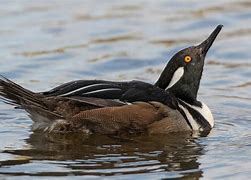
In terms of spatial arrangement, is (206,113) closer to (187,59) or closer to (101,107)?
(187,59)

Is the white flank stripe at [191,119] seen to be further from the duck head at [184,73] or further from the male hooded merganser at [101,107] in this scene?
the duck head at [184,73]

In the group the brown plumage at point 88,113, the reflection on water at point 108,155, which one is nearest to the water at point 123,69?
the reflection on water at point 108,155

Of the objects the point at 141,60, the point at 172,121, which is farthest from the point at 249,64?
the point at 172,121

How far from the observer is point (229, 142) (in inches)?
415

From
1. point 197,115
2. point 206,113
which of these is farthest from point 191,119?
point 206,113

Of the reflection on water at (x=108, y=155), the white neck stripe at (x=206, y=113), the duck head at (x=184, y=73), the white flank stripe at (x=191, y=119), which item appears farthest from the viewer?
the duck head at (x=184, y=73)

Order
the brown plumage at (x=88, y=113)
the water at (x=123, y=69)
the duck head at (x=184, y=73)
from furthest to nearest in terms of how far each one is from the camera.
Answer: the duck head at (x=184, y=73), the brown plumage at (x=88, y=113), the water at (x=123, y=69)

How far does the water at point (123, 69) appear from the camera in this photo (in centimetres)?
958

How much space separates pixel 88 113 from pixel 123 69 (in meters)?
3.95

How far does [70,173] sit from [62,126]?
1639mm

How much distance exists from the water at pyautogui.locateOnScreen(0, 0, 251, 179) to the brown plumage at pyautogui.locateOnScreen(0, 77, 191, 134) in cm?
12

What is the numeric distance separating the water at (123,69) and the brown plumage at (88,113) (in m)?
0.12

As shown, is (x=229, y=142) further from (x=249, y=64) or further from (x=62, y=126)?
(x=249, y=64)

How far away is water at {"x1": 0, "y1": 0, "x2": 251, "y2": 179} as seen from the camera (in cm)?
958
